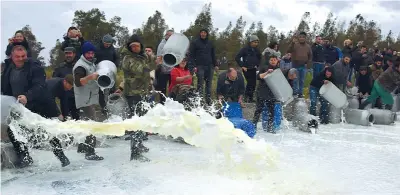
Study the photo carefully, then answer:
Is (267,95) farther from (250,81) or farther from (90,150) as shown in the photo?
(90,150)

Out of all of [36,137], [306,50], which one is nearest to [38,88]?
[36,137]

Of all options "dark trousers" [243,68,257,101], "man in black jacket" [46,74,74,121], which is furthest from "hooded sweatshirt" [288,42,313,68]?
"man in black jacket" [46,74,74,121]

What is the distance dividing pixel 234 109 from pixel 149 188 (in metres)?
3.03

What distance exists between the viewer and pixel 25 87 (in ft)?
15.8

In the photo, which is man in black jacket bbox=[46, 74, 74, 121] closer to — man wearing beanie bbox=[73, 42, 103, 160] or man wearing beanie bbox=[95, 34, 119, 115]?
man wearing beanie bbox=[73, 42, 103, 160]

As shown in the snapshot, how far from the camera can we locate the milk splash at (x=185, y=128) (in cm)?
488

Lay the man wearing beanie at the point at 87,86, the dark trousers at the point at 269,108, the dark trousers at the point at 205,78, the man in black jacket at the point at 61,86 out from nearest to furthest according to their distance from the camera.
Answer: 1. the man wearing beanie at the point at 87,86
2. the man in black jacket at the point at 61,86
3. the dark trousers at the point at 269,108
4. the dark trousers at the point at 205,78

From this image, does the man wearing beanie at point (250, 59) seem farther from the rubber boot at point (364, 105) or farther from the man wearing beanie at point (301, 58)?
the rubber boot at point (364, 105)

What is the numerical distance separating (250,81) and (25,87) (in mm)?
5569

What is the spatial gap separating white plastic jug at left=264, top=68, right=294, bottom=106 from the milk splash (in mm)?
2378

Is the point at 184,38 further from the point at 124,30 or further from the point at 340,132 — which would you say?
the point at 124,30

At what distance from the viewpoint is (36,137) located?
16.1ft

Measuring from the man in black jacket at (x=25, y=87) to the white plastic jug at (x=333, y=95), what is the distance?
5.53m

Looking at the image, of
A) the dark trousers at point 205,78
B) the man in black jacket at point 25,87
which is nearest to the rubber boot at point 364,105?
the dark trousers at point 205,78
